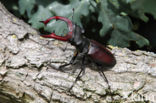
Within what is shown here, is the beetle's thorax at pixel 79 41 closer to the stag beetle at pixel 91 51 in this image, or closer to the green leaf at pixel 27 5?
the stag beetle at pixel 91 51

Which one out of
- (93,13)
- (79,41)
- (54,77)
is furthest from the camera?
(93,13)

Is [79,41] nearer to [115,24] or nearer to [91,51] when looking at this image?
[91,51]

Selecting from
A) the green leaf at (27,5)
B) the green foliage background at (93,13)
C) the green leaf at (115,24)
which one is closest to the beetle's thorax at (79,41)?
the green foliage background at (93,13)

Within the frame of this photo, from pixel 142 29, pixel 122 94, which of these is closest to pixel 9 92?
pixel 122 94

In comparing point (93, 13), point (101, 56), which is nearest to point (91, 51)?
point (101, 56)

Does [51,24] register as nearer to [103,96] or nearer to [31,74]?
[31,74]

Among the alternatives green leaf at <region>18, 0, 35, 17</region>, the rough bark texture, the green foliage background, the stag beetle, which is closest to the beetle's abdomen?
the stag beetle
